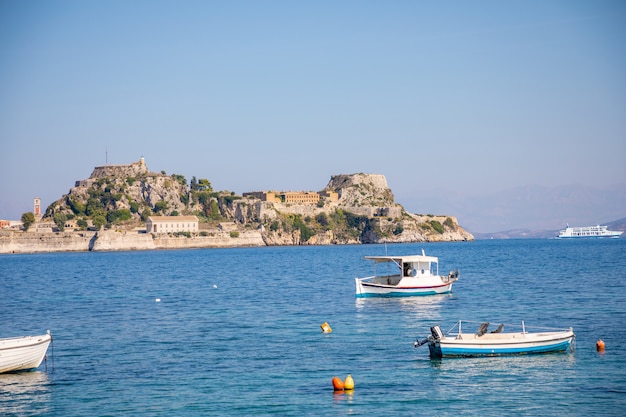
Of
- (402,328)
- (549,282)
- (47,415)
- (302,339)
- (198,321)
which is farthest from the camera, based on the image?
(549,282)

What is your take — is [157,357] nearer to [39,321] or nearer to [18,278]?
[39,321]

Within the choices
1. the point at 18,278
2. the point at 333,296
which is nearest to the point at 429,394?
the point at 333,296

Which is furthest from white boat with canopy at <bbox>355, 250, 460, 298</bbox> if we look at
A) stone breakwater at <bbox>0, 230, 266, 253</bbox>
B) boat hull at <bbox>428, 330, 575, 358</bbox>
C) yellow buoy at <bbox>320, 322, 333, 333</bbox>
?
stone breakwater at <bbox>0, 230, 266, 253</bbox>

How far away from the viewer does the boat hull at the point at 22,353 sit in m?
26.3

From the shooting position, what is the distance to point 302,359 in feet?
94.4

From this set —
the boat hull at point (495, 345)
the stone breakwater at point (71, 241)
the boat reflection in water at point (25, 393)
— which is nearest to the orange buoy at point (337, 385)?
the boat hull at point (495, 345)

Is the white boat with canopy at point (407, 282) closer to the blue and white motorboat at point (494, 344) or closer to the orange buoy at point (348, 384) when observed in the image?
the blue and white motorboat at point (494, 344)

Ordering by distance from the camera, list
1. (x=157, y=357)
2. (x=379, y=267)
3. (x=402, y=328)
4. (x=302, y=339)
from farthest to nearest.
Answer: (x=379, y=267), (x=402, y=328), (x=302, y=339), (x=157, y=357)

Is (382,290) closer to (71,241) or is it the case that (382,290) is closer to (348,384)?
(348,384)

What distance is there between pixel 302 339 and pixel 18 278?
5552cm

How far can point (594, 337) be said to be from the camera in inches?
1238

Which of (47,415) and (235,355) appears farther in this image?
(235,355)

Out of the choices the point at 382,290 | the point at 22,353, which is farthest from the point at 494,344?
the point at 382,290

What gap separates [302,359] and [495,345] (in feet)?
20.3
